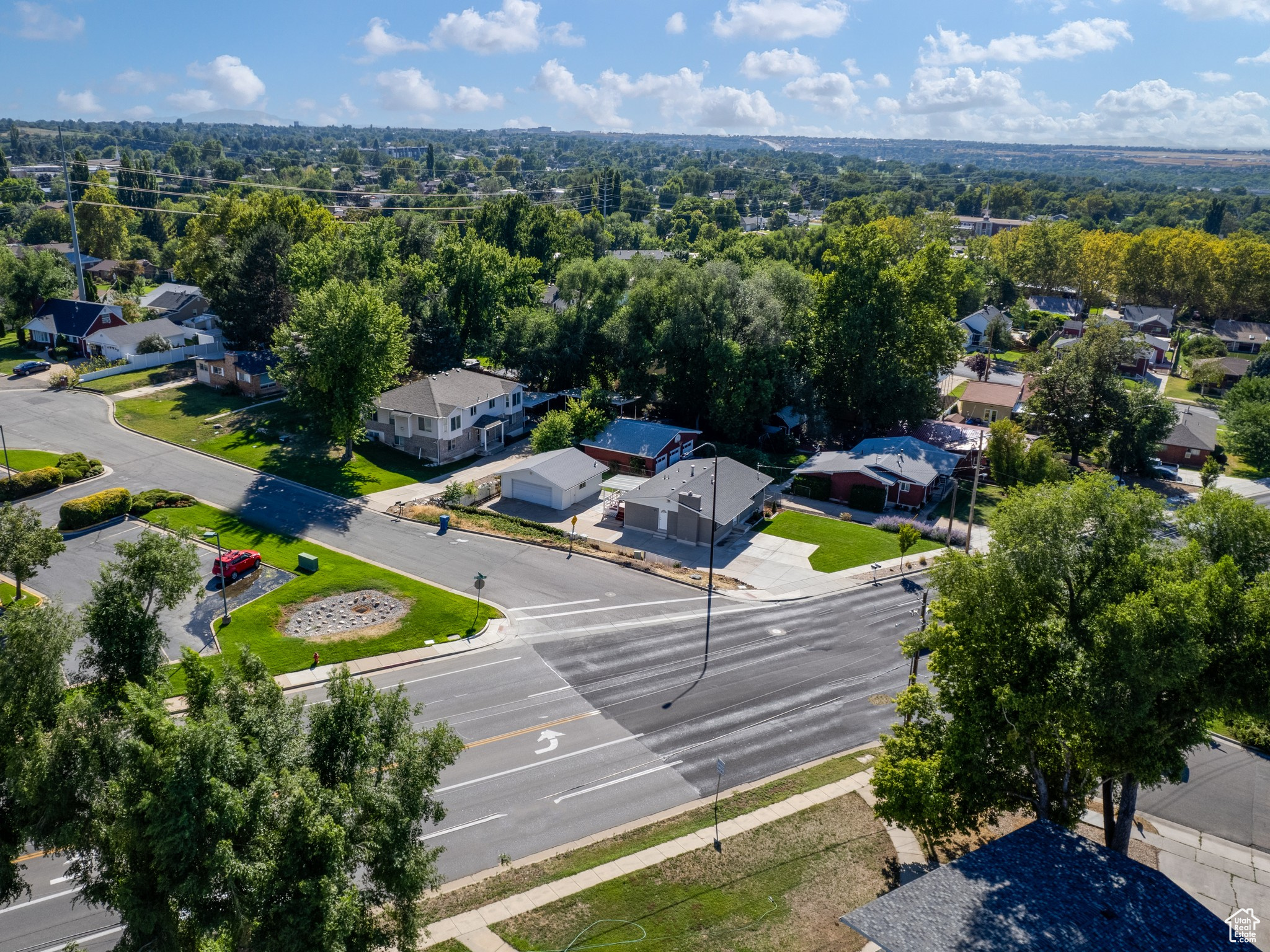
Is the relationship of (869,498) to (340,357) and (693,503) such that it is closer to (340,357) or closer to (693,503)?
(693,503)

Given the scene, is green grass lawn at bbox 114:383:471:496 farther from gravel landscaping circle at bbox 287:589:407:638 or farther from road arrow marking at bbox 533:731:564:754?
road arrow marking at bbox 533:731:564:754

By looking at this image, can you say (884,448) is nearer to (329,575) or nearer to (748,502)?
(748,502)

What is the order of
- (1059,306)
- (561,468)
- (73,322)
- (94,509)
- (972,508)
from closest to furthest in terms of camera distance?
(972,508) < (94,509) < (561,468) < (73,322) < (1059,306)

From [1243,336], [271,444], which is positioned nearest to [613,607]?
[271,444]

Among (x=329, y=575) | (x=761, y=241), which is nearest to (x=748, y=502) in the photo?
(x=329, y=575)

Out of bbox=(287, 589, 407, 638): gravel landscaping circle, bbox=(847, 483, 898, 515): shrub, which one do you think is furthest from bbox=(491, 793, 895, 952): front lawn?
bbox=(847, 483, 898, 515): shrub

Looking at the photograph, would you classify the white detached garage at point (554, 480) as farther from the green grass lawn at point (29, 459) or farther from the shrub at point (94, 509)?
the green grass lawn at point (29, 459)

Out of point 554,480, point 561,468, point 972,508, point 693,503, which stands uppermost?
point 972,508
